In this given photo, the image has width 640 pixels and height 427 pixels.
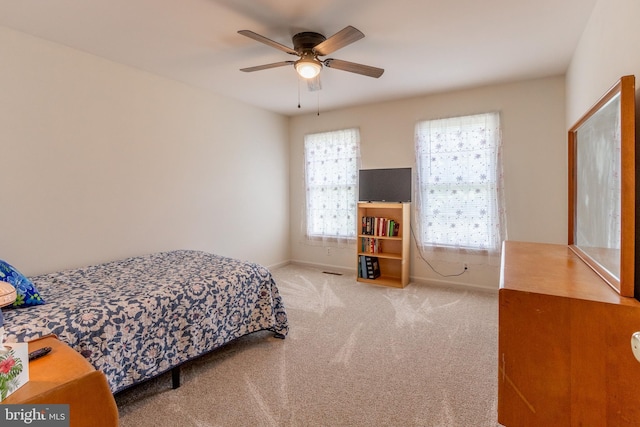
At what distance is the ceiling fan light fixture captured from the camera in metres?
2.40

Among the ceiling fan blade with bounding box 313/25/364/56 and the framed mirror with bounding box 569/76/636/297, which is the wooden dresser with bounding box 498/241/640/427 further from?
the ceiling fan blade with bounding box 313/25/364/56

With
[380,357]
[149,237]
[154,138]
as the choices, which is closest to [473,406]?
[380,357]

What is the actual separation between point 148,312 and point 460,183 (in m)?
3.54

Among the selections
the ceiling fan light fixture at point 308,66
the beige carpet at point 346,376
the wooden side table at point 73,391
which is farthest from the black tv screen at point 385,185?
the wooden side table at point 73,391

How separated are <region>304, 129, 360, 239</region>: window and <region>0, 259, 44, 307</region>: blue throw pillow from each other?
3527mm

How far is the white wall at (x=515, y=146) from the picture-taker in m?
3.38

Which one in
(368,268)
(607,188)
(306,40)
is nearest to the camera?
(607,188)

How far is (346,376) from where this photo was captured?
211cm

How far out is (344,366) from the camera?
223 centimetres

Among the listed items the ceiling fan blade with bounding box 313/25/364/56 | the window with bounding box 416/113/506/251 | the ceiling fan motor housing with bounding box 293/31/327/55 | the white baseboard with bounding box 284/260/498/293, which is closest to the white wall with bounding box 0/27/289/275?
the white baseboard with bounding box 284/260/498/293

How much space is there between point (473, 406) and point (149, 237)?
3.21m

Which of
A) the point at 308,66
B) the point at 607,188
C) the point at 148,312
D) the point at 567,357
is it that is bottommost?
the point at 148,312

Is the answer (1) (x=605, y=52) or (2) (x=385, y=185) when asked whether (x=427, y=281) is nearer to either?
(2) (x=385, y=185)

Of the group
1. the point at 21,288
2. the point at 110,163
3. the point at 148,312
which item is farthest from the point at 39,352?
the point at 110,163
